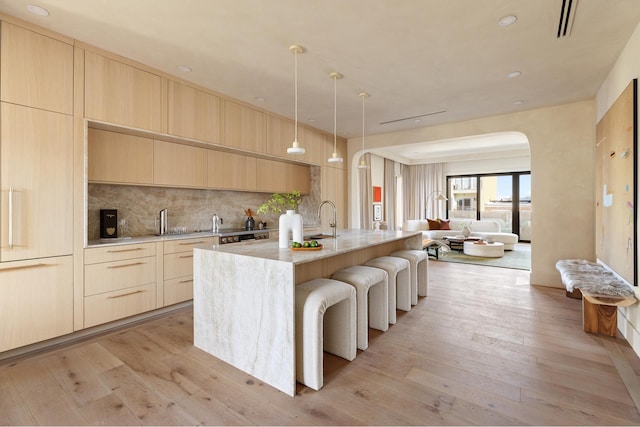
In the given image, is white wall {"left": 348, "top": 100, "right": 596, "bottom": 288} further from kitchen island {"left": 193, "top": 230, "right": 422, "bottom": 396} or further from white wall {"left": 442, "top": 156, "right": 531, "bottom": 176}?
white wall {"left": 442, "top": 156, "right": 531, "bottom": 176}

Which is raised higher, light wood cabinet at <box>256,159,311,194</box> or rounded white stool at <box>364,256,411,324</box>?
light wood cabinet at <box>256,159,311,194</box>

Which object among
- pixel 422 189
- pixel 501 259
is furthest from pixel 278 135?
pixel 422 189

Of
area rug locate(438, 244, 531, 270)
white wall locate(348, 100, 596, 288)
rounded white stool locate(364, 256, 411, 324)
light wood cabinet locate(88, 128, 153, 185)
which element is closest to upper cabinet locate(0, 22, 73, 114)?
light wood cabinet locate(88, 128, 153, 185)

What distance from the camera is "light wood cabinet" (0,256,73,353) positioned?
232 centimetres

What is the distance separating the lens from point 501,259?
6562 millimetres

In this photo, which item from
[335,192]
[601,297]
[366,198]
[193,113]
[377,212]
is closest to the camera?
[601,297]

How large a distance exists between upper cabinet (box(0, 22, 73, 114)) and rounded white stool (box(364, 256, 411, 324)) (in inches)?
127

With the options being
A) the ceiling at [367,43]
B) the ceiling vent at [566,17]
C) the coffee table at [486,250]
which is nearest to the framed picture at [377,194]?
the coffee table at [486,250]

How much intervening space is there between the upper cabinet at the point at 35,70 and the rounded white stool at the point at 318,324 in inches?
103

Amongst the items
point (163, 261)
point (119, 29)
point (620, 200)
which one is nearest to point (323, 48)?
point (119, 29)

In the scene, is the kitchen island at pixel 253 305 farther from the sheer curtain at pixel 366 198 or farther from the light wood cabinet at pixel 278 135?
the sheer curtain at pixel 366 198

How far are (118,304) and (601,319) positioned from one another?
4557mm

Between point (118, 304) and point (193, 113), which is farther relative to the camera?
point (193, 113)

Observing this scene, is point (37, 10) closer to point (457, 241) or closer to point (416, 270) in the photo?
point (416, 270)
